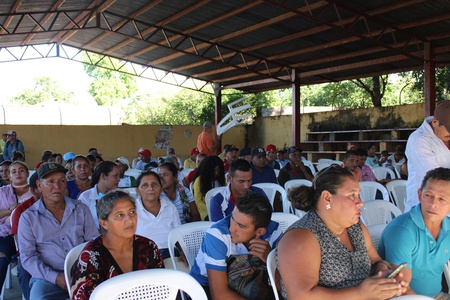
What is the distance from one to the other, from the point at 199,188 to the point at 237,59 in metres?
9.09

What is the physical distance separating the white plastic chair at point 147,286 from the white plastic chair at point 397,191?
3507 millimetres

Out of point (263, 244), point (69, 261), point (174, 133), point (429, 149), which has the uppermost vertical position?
point (174, 133)

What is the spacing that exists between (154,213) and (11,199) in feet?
4.26

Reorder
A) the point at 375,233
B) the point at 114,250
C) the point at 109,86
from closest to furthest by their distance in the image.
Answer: the point at 114,250
the point at 375,233
the point at 109,86

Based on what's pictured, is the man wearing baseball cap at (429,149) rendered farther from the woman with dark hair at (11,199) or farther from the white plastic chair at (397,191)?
the woman with dark hair at (11,199)

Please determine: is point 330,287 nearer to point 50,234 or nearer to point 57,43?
point 50,234

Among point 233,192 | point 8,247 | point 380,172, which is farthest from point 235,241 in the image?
point 380,172

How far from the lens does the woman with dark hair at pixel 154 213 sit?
320cm

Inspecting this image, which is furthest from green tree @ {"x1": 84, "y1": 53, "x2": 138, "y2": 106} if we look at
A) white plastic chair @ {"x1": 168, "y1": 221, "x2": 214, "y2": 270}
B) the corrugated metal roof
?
white plastic chair @ {"x1": 168, "y1": 221, "x2": 214, "y2": 270}

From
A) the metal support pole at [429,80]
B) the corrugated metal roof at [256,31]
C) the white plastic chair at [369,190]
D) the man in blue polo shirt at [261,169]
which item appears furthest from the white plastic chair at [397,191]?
the metal support pole at [429,80]

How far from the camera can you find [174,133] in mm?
16078

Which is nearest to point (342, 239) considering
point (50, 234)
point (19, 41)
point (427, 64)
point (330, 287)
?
point (330, 287)

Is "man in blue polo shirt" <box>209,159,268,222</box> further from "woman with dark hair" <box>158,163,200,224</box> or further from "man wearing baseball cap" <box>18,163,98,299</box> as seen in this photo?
"man wearing baseball cap" <box>18,163,98,299</box>

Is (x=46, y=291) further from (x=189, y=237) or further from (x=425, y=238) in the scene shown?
(x=425, y=238)
